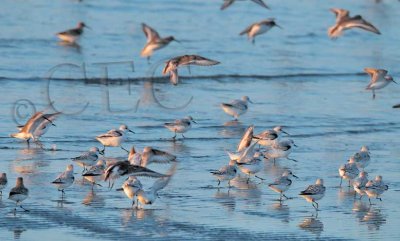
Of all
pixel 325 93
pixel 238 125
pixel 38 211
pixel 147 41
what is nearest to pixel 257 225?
pixel 38 211

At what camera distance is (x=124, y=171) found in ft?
39.9

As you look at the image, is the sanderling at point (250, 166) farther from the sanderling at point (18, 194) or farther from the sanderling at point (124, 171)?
the sanderling at point (18, 194)

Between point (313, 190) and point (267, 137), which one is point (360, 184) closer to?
point (313, 190)

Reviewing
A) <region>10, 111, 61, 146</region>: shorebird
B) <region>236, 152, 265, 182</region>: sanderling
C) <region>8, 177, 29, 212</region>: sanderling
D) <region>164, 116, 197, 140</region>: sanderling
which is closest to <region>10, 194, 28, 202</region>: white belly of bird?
<region>8, 177, 29, 212</region>: sanderling

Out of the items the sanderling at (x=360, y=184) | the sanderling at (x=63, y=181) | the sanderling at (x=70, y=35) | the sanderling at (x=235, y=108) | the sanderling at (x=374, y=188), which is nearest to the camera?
the sanderling at (x=63, y=181)

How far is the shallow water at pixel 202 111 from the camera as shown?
1081cm

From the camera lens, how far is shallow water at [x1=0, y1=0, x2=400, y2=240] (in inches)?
426

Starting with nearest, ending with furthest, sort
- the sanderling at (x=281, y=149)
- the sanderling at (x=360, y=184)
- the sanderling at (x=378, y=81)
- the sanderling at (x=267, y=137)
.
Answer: the sanderling at (x=360, y=184), the sanderling at (x=281, y=149), the sanderling at (x=267, y=137), the sanderling at (x=378, y=81)

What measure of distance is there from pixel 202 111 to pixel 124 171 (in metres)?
6.05

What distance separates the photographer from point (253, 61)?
80.6 feet

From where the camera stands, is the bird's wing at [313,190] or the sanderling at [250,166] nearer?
the bird's wing at [313,190]

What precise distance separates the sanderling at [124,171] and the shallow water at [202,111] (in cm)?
19

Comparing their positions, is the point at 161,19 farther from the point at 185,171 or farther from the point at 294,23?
the point at 185,171

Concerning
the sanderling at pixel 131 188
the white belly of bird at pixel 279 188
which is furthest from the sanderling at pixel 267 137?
the sanderling at pixel 131 188
